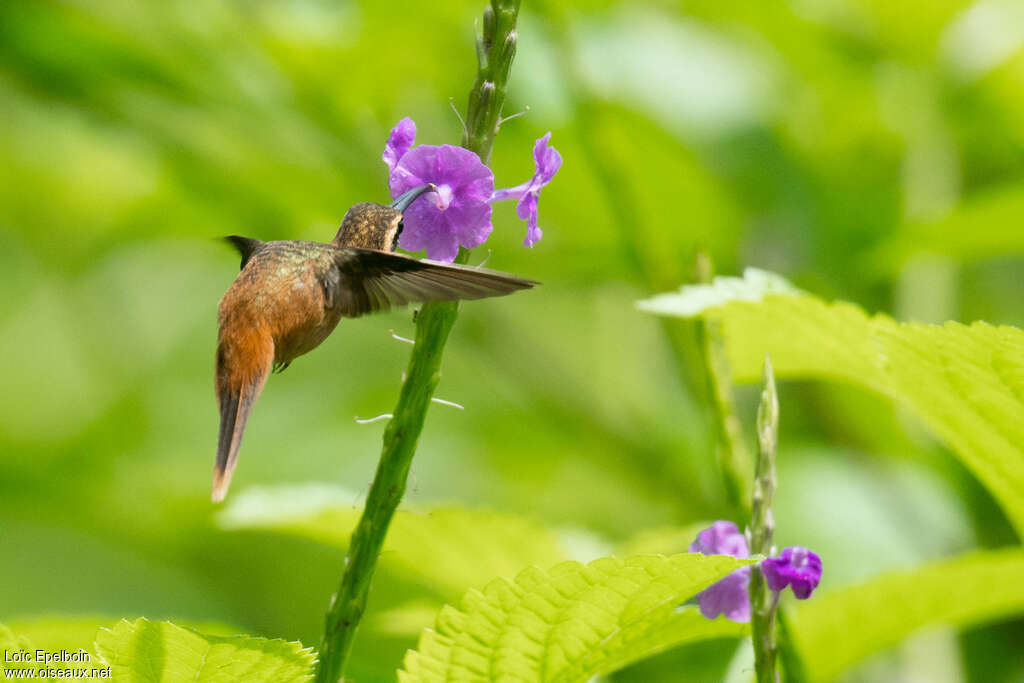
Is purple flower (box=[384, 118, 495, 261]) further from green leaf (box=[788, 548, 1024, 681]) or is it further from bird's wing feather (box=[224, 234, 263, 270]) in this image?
green leaf (box=[788, 548, 1024, 681])

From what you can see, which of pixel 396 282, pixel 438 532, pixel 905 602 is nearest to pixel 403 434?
pixel 396 282

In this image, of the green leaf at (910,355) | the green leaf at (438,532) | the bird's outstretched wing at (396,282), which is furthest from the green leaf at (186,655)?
the green leaf at (438,532)

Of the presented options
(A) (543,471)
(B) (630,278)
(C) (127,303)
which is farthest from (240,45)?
(C) (127,303)

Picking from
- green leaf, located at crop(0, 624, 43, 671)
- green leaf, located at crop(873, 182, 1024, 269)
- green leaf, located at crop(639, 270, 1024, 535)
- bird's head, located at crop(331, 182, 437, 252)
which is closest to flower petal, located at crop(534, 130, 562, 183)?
Result: bird's head, located at crop(331, 182, 437, 252)

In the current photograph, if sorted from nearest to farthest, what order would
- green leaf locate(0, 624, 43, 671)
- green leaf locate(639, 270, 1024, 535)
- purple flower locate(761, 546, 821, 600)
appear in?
green leaf locate(0, 624, 43, 671) < purple flower locate(761, 546, 821, 600) < green leaf locate(639, 270, 1024, 535)

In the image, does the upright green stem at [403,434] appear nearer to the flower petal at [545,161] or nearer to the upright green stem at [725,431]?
the flower petal at [545,161]
